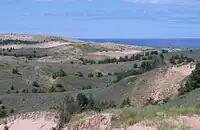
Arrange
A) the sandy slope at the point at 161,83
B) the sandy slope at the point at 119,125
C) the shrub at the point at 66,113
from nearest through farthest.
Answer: the sandy slope at the point at 119,125
the shrub at the point at 66,113
the sandy slope at the point at 161,83

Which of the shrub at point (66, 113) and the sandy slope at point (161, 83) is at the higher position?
the shrub at point (66, 113)

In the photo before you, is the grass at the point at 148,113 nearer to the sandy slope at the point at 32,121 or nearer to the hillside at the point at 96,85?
the hillside at the point at 96,85

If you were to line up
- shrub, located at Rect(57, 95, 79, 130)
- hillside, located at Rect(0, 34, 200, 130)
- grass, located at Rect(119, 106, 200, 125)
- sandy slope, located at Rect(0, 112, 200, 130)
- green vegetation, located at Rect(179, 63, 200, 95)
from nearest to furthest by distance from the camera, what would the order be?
1. sandy slope, located at Rect(0, 112, 200, 130)
2. grass, located at Rect(119, 106, 200, 125)
3. shrub, located at Rect(57, 95, 79, 130)
4. hillside, located at Rect(0, 34, 200, 130)
5. green vegetation, located at Rect(179, 63, 200, 95)

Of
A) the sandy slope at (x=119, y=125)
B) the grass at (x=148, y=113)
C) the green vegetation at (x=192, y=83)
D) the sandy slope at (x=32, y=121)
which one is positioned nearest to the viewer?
the sandy slope at (x=119, y=125)

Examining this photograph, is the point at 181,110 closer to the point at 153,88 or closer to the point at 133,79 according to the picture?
the point at 153,88

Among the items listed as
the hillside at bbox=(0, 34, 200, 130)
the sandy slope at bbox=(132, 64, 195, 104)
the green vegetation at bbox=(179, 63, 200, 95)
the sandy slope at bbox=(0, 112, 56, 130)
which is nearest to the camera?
the sandy slope at bbox=(0, 112, 56, 130)

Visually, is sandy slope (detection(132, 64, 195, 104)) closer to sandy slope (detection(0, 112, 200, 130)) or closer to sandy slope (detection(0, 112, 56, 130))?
sandy slope (detection(0, 112, 56, 130))

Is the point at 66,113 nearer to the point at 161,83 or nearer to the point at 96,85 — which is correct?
the point at 161,83

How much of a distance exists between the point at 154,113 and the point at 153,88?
2686cm

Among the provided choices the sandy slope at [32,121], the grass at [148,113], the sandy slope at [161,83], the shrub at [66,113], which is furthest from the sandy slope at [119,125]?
the sandy slope at [161,83]

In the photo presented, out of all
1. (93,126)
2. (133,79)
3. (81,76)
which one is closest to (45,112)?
(93,126)

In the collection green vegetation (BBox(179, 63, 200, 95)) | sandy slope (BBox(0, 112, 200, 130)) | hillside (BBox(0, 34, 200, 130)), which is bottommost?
hillside (BBox(0, 34, 200, 130))

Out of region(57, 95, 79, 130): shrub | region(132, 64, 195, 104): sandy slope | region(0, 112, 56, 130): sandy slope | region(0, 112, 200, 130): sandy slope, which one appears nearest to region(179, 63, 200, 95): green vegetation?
region(132, 64, 195, 104): sandy slope

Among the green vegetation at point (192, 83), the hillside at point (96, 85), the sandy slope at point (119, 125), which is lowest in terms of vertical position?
the hillside at point (96, 85)
